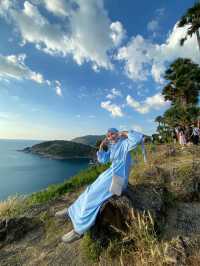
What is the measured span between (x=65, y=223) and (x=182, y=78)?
1755 cm

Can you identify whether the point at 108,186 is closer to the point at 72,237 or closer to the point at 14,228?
the point at 72,237

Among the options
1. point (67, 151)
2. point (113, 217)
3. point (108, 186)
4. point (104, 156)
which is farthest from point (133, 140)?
point (67, 151)

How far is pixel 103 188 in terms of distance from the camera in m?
2.71

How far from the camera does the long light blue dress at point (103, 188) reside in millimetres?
2597

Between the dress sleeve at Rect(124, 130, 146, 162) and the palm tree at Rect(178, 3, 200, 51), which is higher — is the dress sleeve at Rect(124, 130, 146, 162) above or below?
below

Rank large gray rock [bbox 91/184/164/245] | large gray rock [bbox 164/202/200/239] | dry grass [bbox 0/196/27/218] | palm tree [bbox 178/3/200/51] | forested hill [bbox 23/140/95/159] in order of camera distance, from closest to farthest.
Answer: large gray rock [bbox 91/184/164/245] < large gray rock [bbox 164/202/200/239] < dry grass [bbox 0/196/27/218] < palm tree [bbox 178/3/200/51] < forested hill [bbox 23/140/95/159]

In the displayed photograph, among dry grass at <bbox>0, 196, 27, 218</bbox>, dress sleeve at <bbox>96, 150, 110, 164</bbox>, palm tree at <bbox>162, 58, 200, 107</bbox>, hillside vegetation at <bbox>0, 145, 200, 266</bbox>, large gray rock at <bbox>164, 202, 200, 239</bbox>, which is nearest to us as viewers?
hillside vegetation at <bbox>0, 145, 200, 266</bbox>

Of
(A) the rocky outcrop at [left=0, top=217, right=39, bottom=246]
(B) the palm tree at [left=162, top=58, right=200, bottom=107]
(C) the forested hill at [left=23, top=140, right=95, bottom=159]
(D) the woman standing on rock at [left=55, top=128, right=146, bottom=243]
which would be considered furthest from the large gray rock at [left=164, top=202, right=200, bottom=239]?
(C) the forested hill at [left=23, top=140, right=95, bottom=159]

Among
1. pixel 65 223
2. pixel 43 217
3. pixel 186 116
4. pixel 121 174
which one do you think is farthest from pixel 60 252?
pixel 186 116

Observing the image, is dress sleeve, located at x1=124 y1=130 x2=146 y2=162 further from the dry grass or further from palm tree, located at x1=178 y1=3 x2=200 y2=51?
palm tree, located at x1=178 y1=3 x2=200 y2=51

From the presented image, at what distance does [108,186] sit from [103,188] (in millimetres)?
85

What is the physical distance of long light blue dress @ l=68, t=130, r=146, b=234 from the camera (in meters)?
2.60

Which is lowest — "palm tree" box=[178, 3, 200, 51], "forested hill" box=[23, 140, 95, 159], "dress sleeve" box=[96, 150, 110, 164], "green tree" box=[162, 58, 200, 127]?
"forested hill" box=[23, 140, 95, 159]

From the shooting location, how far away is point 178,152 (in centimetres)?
719
